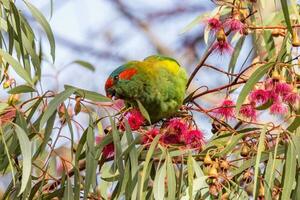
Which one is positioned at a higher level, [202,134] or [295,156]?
[202,134]

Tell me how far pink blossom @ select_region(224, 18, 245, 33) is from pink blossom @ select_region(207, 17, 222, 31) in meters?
0.05

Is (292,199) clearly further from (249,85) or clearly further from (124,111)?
(124,111)

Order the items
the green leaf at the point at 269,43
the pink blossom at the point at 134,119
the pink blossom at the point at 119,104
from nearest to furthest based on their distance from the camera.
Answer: the pink blossom at the point at 134,119
the pink blossom at the point at 119,104
the green leaf at the point at 269,43

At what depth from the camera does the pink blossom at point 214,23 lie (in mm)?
2381

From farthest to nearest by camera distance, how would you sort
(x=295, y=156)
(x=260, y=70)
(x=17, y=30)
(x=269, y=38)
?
1. (x=269, y=38)
2. (x=17, y=30)
3. (x=260, y=70)
4. (x=295, y=156)

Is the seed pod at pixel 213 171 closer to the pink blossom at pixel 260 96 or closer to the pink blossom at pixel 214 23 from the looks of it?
the pink blossom at pixel 260 96

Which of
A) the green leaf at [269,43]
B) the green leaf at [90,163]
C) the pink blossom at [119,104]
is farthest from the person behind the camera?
the green leaf at [269,43]

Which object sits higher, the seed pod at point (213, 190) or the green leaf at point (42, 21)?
the green leaf at point (42, 21)

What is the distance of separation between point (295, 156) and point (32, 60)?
90cm

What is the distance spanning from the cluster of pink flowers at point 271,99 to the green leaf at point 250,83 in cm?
6

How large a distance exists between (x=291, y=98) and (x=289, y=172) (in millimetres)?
300

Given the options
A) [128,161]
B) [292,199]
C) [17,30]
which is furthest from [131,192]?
[17,30]

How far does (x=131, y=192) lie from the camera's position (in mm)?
2062

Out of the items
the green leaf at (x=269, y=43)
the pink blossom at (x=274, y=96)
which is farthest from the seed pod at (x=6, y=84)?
the green leaf at (x=269, y=43)
